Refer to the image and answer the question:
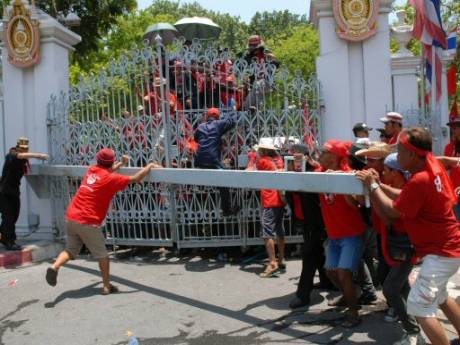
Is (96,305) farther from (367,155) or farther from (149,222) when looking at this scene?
(367,155)

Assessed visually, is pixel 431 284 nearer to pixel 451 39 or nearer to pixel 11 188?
pixel 11 188

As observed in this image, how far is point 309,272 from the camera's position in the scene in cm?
523

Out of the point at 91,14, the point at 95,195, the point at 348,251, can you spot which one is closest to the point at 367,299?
the point at 348,251

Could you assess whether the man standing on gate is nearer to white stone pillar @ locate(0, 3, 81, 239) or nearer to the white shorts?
white stone pillar @ locate(0, 3, 81, 239)

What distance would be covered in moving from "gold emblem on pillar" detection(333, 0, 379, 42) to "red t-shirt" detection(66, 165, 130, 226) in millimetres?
3574

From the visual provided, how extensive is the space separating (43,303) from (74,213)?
1.01 m

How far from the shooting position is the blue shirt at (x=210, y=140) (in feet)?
22.0

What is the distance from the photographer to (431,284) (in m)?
3.46

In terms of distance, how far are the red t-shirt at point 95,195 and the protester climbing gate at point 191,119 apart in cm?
122

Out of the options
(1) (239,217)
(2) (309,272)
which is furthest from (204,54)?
(2) (309,272)

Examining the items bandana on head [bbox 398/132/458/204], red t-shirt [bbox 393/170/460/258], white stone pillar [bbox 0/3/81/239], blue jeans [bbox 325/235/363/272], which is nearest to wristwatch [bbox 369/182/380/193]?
red t-shirt [bbox 393/170/460/258]

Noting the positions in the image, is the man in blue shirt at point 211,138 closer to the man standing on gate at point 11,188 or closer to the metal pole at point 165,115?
the metal pole at point 165,115

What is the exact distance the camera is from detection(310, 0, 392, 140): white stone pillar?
7129mm

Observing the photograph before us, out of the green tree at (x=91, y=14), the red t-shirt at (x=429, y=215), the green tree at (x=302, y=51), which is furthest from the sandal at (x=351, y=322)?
the green tree at (x=302, y=51)
